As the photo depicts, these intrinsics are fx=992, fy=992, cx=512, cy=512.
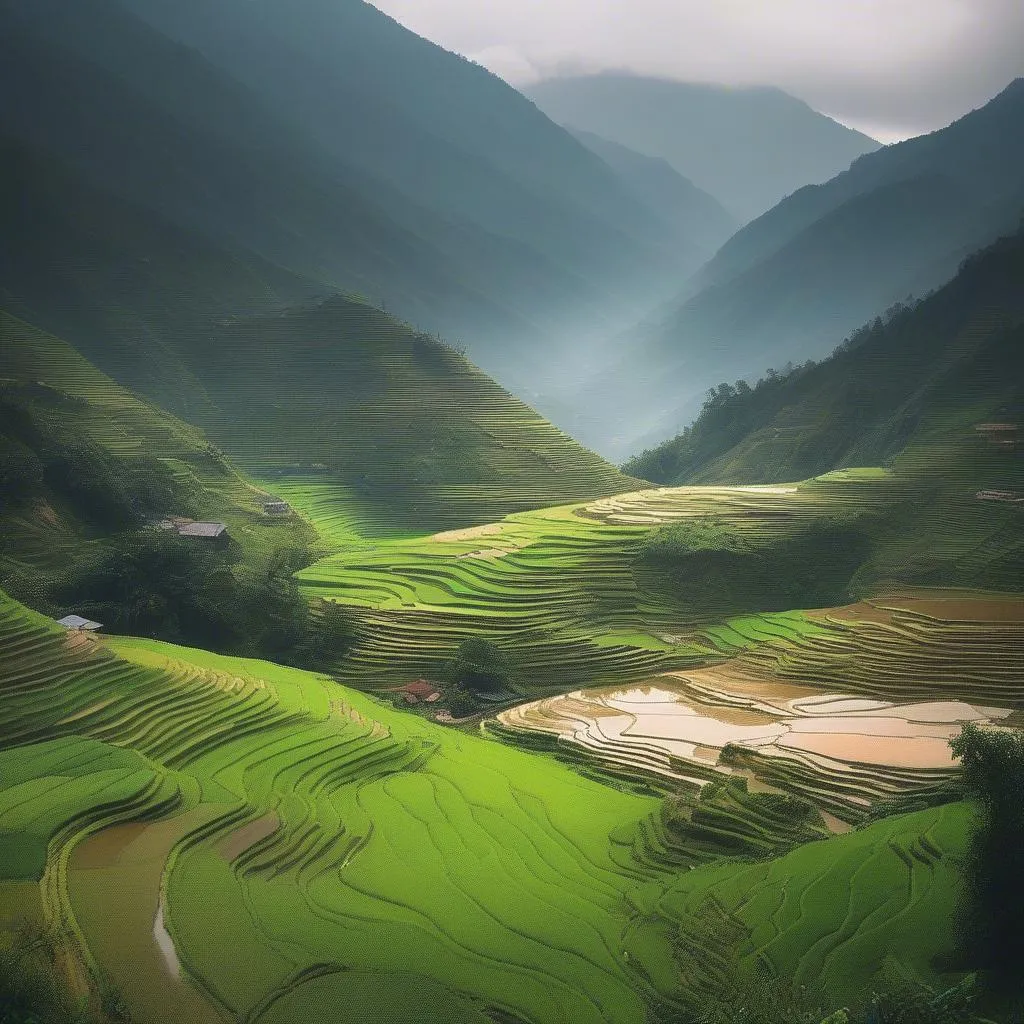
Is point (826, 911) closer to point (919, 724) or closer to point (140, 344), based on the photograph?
point (919, 724)

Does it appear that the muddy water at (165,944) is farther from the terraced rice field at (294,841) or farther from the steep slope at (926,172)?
the steep slope at (926,172)

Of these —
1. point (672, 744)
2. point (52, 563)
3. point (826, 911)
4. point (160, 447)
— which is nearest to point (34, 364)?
point (160, 447)

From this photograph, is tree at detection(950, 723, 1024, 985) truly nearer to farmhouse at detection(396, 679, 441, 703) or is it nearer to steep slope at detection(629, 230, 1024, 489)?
farmhouse at detection(396, 679, 441, 703)

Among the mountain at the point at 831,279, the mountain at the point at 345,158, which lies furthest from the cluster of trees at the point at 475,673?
the mountain at the point at 831,279

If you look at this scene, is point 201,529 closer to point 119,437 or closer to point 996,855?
point 119,437

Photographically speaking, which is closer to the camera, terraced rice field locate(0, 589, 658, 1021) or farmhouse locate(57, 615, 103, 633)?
terraced rice field locate(0, 589, 658, 1021)

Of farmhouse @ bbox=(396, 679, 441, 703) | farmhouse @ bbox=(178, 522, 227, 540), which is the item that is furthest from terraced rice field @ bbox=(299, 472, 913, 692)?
farmhouse @ bbox=(178, 522, 227, 540)
